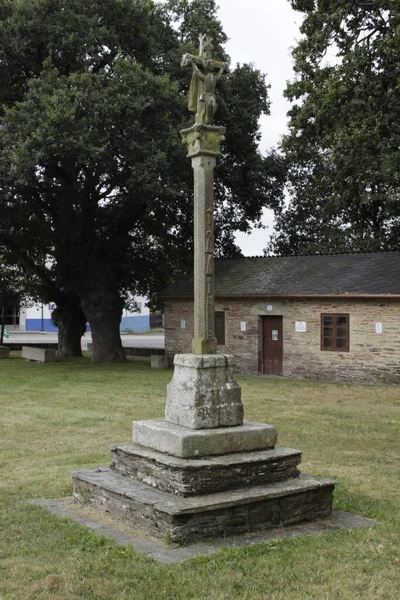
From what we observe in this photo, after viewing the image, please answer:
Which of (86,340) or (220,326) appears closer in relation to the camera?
(220,326)

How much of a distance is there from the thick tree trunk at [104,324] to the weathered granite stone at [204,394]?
776 inches

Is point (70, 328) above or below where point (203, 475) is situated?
above

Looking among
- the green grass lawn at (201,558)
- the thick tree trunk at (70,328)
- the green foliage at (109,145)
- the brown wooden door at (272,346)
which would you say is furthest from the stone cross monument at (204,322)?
the thick tree trunk at (70,328)

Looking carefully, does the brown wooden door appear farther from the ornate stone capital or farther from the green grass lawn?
the ornate stone capital

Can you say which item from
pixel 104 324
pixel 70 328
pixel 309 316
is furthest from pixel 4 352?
pixel 309 316

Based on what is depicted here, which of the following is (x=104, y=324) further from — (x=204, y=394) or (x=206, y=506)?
(x=206, y=506)

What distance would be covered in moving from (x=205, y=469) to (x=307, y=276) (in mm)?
17934

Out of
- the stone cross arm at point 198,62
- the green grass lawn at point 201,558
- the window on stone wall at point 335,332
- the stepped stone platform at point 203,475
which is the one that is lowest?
the green grass lawn at point 201,558

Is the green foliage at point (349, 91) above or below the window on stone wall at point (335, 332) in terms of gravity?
above

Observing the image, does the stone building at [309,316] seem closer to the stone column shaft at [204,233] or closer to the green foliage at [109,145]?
the green foliage at [109,145]

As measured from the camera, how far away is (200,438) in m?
7.07

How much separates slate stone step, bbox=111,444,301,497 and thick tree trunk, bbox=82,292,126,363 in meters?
19.6

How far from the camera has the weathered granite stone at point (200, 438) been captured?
7.03 metres

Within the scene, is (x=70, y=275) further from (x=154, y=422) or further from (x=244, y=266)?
(x=154, y=422)
